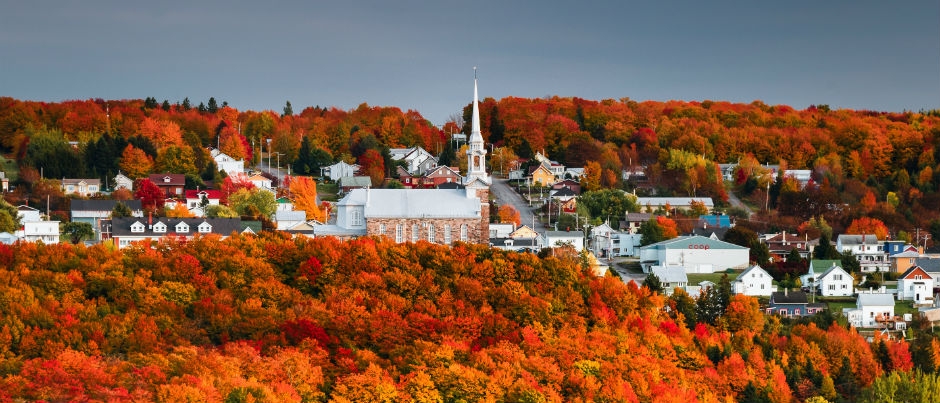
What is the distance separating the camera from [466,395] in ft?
131

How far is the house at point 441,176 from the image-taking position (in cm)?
8044

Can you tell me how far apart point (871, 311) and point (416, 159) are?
41752 millimetres

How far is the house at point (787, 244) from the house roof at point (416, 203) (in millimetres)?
14864

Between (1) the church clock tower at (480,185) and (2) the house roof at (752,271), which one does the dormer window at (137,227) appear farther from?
(2) the house roof at (752,271)

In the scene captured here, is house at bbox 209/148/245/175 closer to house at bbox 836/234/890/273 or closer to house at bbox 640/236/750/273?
house at bbox 640/236/750/273

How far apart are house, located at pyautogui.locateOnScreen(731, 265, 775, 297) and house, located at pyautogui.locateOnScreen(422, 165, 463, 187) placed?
84.8 feet

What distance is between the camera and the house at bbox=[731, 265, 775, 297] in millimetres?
56375

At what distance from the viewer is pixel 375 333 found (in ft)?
146

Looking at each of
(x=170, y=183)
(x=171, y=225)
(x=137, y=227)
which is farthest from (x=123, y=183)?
(x=137, y=227)

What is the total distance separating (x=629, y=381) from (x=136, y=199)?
35768 mm

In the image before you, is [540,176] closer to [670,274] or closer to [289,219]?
[289,219]

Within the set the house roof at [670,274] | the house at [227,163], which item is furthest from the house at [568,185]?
the house roof at [670,274]

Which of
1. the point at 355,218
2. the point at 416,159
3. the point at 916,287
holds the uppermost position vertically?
the point at 416,159

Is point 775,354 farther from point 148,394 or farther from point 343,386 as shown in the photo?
point 148,394
